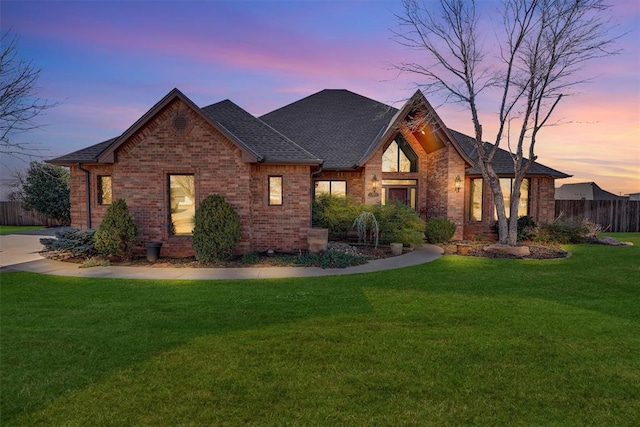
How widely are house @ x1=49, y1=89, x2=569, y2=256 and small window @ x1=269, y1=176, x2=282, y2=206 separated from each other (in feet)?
Answer: 0.12

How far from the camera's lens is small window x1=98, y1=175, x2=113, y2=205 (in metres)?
12.6

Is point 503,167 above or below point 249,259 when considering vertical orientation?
above

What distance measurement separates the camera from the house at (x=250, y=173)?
11.2 meters

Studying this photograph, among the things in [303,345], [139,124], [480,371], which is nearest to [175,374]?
[303,345]

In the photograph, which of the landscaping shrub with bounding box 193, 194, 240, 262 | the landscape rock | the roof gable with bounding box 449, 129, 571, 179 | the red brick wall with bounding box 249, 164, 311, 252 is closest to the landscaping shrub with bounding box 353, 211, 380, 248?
the red brick wall with bounding box 249, 164, 311, 252

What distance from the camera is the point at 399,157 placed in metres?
16.9

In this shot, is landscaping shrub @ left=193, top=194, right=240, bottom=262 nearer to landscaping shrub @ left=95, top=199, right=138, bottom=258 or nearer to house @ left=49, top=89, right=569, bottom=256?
house @ left=49, top=89, right=569, bottom=256

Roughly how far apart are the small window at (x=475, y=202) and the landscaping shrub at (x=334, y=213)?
664cm

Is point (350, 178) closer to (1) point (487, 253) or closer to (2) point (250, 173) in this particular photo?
(2) point (250, 173)

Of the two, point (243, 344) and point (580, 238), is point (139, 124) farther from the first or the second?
point (580, 238)

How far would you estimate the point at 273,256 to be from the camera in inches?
451

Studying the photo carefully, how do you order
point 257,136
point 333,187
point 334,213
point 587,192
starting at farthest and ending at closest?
point 587,192
point 333,187
point 334,213
point 257,136

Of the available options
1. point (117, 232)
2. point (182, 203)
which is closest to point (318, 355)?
point (117, 232)

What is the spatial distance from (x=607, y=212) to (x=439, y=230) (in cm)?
1466
